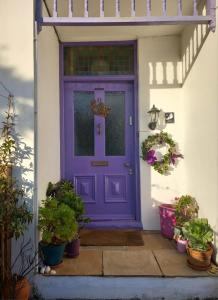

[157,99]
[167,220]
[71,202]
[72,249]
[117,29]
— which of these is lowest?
[72,249]

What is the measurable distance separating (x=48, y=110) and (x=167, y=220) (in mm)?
2109

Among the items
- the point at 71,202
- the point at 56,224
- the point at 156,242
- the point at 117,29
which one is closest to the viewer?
the point at 56,224

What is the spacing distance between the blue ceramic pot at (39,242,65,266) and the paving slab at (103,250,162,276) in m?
0.49

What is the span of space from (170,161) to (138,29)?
1926mm

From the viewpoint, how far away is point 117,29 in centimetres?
417

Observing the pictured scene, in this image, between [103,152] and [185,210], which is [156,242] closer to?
[185,210]

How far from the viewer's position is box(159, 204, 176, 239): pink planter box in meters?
3.86

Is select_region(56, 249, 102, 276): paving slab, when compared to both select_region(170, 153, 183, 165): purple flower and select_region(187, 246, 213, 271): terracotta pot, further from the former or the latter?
select_region(170, 153, 183, 165): purple flower

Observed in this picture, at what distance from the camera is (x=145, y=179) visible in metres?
4.35

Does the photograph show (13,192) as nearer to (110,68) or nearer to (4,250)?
(4,250)

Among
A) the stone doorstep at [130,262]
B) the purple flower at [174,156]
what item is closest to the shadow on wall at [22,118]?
the stone doorstep at [130,262]

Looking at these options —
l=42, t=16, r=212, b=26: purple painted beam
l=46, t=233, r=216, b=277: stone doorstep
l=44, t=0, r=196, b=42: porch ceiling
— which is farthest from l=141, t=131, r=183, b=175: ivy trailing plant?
l=42, t=16, r=212, b=26: purple painted beam

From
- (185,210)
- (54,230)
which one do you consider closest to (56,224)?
(54,230)

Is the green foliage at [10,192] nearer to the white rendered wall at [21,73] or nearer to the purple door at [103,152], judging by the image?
the white rendered wall at [21,73]
